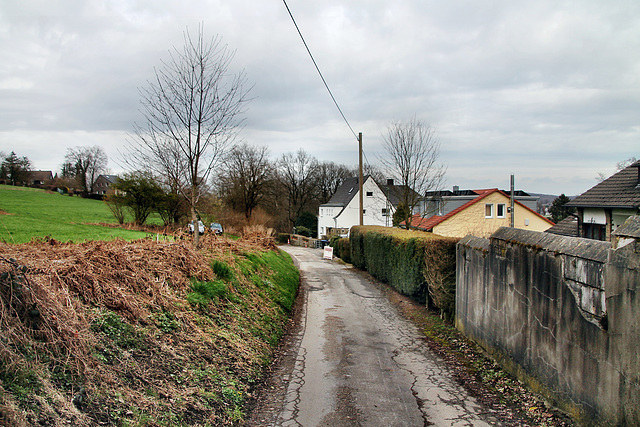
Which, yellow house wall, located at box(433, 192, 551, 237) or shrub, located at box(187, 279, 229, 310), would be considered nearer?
shrub, located at box(187, 279, 229, 310)

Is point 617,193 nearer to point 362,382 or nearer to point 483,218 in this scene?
point 362,382

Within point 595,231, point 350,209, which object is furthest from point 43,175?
point 595,231

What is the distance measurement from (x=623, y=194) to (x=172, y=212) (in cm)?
2801

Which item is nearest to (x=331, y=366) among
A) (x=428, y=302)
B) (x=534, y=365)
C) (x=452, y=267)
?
(x=534, y=365)

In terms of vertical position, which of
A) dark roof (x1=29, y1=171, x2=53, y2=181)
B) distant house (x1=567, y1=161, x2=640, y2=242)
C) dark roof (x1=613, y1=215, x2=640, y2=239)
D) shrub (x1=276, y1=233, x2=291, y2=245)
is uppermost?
dark roof (x1=29, y1=171, x2=53, y2=181)

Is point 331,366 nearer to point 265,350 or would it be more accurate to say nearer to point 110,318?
point 265,350

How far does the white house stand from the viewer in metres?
53.3

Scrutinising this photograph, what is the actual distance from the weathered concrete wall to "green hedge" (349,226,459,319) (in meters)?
2.27

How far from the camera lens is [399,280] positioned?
14719 mm

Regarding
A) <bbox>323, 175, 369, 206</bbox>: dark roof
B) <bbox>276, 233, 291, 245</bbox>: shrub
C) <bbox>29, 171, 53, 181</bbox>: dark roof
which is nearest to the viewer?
<bbox>323, 175, 369, 206</bbox>: dark roof

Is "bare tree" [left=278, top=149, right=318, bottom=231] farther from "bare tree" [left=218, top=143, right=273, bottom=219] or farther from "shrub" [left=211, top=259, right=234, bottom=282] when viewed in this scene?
"shrub" [left=211, top=259, right=234, bottom=282]

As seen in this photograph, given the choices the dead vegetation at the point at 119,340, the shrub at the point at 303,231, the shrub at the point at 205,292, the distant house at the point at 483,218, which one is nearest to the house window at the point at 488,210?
the distant house at the point at 483,218

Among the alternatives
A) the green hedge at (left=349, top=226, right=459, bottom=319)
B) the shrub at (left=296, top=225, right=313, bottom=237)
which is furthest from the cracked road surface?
the shrub at (left=296, top=225, right=313, bottom=237)

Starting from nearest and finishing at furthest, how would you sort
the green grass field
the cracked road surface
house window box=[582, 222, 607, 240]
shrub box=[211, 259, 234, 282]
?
the cracked road surface, shrub box=[211, 259, 234, 282], the green grass field, house window box=[582, 222, 607, 240]
